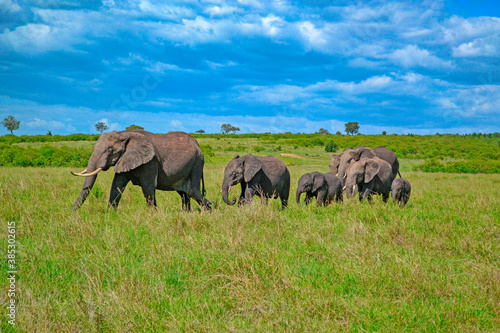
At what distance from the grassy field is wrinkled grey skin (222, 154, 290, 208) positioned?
1.37 m

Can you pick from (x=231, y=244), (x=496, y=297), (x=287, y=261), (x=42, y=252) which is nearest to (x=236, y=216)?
(x=231, y=244)

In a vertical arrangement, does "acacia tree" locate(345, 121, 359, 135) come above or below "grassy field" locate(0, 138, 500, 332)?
above

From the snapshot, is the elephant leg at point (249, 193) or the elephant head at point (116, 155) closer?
the elephant head at point (116, 155)

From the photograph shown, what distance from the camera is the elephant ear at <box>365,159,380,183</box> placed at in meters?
11.1

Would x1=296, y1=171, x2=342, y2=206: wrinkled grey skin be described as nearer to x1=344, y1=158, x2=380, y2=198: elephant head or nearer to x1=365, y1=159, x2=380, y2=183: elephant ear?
x1=344, y1=158, x2=380, y2=198: elephant head

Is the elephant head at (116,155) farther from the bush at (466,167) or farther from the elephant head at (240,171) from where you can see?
the bush at (466,167)

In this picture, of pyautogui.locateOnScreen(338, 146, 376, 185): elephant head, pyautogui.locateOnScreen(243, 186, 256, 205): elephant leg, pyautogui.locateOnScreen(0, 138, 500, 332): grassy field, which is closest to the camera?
pyautogui.locateOnScreen(0, 138, 500, 332): grassy field

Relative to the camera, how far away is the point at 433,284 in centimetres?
443

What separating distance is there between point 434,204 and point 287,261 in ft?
24.8

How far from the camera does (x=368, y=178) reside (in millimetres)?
11188

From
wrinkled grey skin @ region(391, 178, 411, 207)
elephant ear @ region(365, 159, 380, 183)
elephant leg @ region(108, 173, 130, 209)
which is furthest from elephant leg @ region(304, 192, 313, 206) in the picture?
elephant leg @ region(108, 173, 130, 209)

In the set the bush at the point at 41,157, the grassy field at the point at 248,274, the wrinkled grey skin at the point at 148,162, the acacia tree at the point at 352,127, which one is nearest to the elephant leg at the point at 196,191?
the wrinkled grey skin at the point at 148,162

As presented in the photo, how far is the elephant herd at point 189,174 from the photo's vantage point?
314 inches

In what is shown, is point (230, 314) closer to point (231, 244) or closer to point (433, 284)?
point (231, 244)
